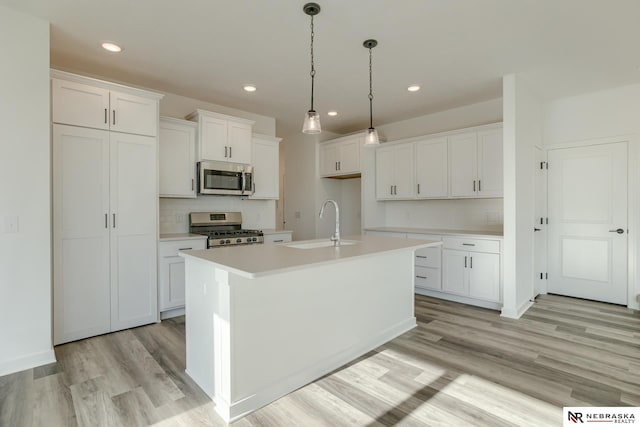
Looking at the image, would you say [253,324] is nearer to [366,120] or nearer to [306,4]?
[306,4]

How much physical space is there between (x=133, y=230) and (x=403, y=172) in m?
3.62

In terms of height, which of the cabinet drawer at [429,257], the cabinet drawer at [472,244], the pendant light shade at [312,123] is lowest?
the cabinet drawer at [429,257]

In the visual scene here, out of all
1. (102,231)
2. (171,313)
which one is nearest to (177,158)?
(102,231)

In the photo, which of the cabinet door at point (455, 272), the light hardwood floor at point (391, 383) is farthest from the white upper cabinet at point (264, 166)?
the cabinet door at point (455, 272)

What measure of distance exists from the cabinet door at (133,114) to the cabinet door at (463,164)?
3632 mm

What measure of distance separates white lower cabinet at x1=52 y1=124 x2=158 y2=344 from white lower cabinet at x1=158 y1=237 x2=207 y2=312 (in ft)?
0.28

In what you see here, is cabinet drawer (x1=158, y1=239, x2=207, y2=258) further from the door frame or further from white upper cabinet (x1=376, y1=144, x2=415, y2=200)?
the door frame

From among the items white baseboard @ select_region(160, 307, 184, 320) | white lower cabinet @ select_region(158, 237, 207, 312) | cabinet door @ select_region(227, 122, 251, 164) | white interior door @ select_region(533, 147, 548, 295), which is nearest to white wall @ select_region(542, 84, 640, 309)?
white interior door @ select_region(533, 147, 548, 295)

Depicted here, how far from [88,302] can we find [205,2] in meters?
2.73

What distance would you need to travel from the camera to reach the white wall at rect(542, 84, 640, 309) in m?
3.79

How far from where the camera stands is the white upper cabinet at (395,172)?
4863mm

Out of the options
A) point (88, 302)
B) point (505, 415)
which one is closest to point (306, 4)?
point (505, 415)

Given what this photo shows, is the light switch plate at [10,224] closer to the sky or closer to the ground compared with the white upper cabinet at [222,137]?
closer to the ground

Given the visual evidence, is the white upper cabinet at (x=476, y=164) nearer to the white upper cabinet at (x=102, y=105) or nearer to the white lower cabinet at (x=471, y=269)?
the white lower cabinet at (x=471, y=269)
